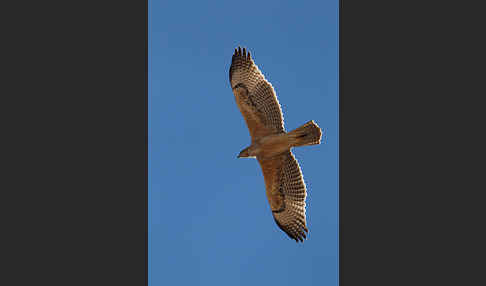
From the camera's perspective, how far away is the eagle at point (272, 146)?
279 inches

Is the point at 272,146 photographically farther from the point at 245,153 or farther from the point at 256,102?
the point at 256,102

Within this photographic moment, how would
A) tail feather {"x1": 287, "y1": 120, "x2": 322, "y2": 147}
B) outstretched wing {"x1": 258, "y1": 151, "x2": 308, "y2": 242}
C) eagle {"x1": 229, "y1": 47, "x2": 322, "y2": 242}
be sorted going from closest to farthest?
1. tail feather {"x1": 287, "y1": 120, "x2": 322, "y2": 147}
2. eagle {"x1": 229, "y1": 47, "x2": 322, "y2": 242}
3. outstretched wing {"x1": 258, "y1": 151, "x2": 308, "y2": 242}

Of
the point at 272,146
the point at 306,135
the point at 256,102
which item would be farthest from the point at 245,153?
the point at 306,135

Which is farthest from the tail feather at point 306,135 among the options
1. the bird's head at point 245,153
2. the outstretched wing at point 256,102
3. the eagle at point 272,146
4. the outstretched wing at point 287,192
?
the bird's head at point 245,153

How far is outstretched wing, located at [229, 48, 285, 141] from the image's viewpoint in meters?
7.13

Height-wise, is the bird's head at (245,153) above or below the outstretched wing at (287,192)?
above

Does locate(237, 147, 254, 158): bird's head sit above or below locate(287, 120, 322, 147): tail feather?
below

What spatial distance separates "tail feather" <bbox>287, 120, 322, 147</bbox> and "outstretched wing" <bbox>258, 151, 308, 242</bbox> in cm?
39

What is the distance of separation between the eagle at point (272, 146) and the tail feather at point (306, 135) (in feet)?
0.05

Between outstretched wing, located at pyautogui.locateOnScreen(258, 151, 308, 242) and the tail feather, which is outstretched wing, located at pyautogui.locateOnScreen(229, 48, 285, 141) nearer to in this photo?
the tail feather

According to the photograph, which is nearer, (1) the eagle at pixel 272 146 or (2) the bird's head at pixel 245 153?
(1) the eagle at pixel 272 146

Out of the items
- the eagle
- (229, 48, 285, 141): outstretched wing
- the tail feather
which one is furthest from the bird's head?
the tail feather

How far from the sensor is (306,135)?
676cm

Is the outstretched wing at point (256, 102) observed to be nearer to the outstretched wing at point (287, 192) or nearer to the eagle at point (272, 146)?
the eagle at point (272, 146)
